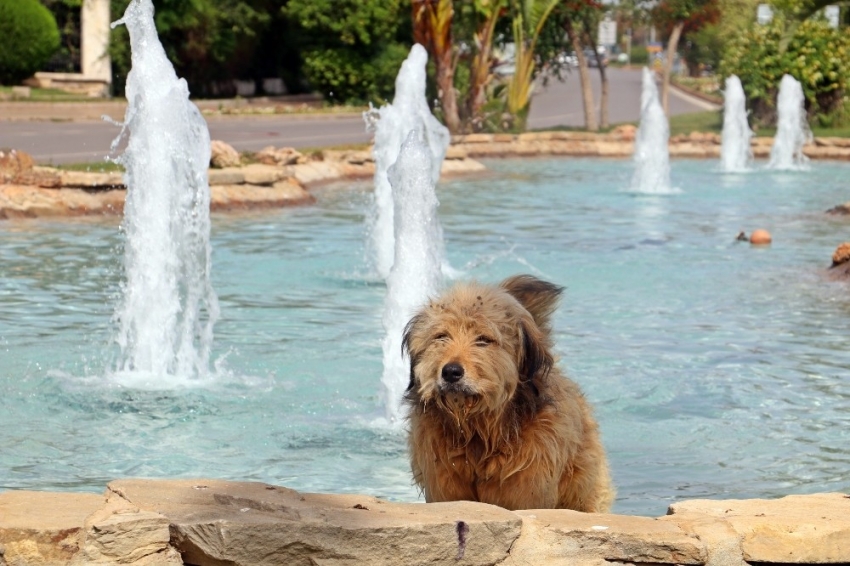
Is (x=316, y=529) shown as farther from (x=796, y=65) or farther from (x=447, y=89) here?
(x=796, y=65)

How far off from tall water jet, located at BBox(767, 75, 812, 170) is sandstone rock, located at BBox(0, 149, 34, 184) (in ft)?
55.1

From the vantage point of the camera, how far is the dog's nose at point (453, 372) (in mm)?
4293

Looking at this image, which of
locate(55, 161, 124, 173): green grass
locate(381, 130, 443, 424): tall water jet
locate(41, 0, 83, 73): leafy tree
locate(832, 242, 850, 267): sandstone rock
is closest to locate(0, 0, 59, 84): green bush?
locate(41, 0, 83, 73): leafy tree

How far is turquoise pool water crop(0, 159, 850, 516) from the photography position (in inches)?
275

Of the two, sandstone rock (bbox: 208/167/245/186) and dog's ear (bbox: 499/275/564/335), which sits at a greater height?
dog's ear (bbox: 499/275/564/335)

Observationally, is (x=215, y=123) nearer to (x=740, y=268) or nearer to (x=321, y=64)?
(x=321, y=64)

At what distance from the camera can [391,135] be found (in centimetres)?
1750

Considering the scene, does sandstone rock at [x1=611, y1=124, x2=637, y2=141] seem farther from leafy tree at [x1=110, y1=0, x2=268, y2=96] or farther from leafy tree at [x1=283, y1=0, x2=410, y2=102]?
leafy tree at [x1=110, y1=0, x2=268, y2=96]

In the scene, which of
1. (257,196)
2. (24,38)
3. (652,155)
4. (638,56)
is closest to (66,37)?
(24,38)

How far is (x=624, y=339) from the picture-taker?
10.4 metres

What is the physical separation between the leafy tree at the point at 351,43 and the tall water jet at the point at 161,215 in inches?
1206

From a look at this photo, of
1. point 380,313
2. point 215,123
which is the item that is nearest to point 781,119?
point 215,123

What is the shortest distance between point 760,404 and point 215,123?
26856 millimetres

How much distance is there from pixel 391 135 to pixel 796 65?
2018cm
